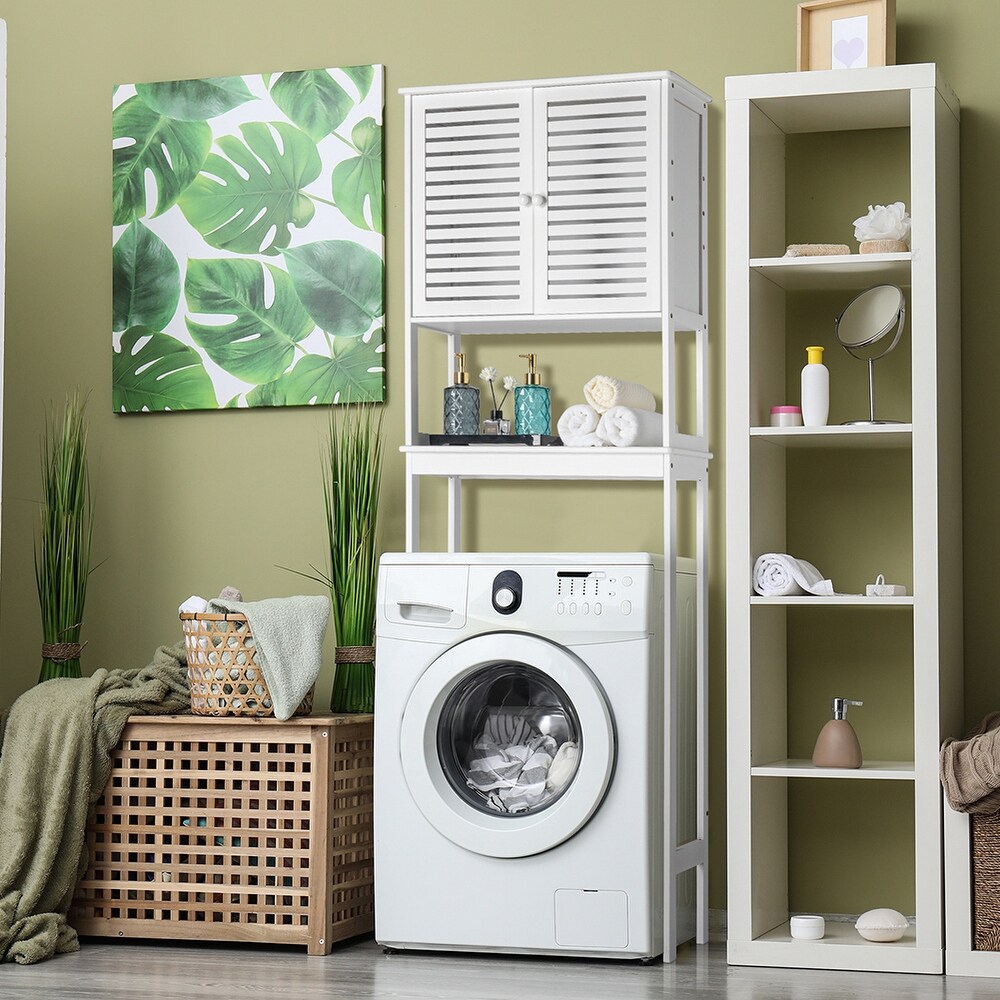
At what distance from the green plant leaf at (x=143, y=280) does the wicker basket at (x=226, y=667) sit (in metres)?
1.01

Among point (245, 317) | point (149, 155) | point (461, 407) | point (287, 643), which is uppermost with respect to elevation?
point (149, 155)

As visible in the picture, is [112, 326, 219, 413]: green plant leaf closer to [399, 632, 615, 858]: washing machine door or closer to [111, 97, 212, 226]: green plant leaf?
[111, 97, 212, 226]: green plant leaf

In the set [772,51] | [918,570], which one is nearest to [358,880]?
[918,570]

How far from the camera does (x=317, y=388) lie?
390 centimetres

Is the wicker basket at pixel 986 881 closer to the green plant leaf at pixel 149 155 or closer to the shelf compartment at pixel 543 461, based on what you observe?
the shelf compartment at pixel 543 461

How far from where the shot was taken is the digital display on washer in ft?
10.6

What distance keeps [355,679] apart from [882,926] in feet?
4.19

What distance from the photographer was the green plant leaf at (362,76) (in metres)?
3.89

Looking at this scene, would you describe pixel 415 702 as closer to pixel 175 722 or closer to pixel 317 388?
pixel 175 722

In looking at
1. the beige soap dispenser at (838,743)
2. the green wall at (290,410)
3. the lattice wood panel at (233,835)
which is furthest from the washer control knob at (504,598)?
the beige soap dispenser at (838,743)

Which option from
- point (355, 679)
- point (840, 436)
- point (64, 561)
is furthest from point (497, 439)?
point (64, 561)

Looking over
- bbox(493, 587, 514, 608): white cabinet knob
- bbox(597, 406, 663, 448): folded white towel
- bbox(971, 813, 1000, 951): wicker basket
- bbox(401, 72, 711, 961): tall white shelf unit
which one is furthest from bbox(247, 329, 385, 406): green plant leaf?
bbox(971, 813, 1000, 951): wicker basket

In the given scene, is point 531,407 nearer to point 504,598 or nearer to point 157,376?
point 504,598

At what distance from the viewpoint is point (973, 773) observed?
2.97m
